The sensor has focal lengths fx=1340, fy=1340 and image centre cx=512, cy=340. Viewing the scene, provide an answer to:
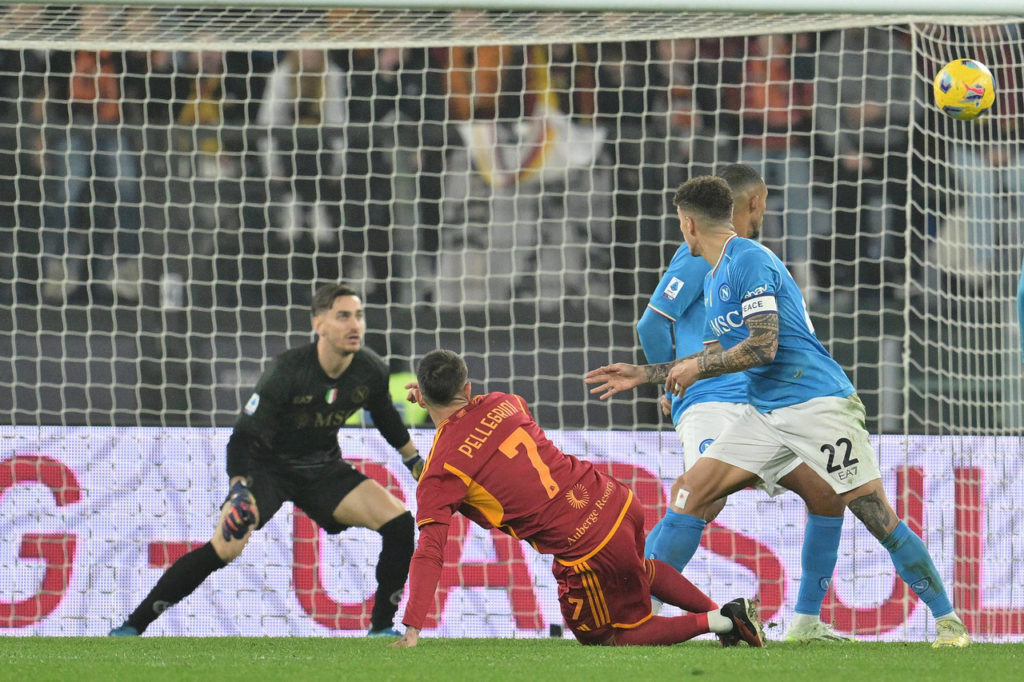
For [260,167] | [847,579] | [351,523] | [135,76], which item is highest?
[135,76]

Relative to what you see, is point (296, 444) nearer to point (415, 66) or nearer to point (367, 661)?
point (367, 661)

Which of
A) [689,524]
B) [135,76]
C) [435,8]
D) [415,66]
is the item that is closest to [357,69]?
[415,66]

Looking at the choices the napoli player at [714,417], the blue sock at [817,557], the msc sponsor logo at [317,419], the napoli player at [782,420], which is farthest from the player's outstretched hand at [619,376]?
the msc sponsor logo at [317,419]

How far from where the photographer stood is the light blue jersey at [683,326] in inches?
198

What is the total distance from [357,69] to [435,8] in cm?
431

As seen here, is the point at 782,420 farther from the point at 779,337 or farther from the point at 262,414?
the point at 262,414

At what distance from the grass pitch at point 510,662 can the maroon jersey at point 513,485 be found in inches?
15.1

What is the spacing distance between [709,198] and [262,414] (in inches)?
89.0

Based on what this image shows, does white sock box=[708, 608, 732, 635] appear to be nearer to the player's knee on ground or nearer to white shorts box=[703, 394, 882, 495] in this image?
white shorts box=[703, 394, 882, 495]

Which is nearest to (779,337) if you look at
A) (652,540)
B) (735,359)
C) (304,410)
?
(735,359)

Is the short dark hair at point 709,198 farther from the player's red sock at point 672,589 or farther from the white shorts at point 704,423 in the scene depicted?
the player's red sock at point 672,589

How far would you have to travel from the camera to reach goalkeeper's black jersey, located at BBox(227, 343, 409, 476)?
5.74 metres

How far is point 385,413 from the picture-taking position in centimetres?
590

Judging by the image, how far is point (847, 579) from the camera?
624cm
